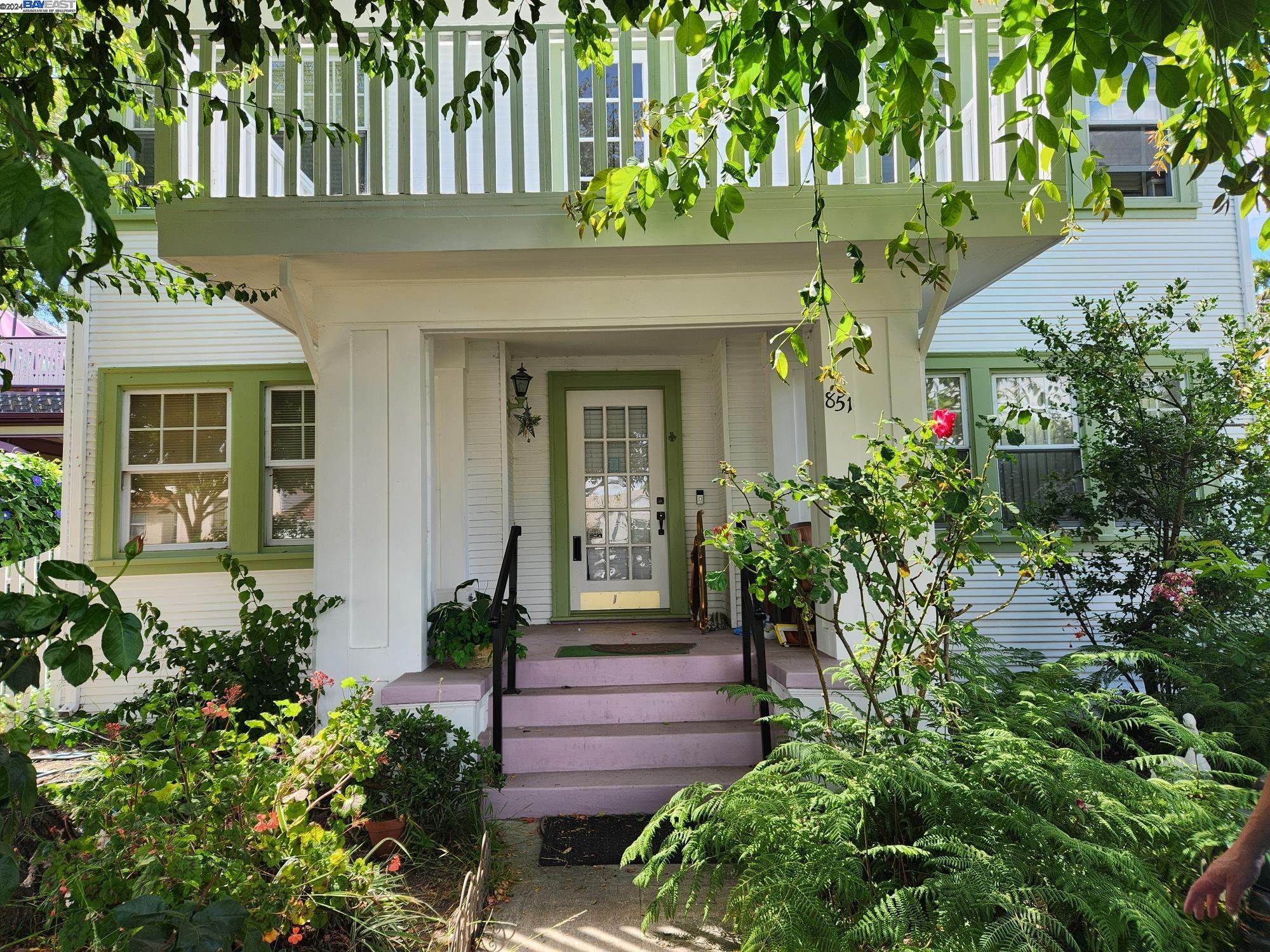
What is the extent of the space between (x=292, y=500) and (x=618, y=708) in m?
4.17

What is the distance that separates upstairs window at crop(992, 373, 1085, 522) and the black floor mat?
4.83m

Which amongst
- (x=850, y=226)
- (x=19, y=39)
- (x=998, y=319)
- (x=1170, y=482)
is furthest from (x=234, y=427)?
(x=1170, y=482)

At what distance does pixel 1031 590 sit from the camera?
24.4 ft

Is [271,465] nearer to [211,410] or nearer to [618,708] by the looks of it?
[211,410]

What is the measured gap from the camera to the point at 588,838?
4.33 meters

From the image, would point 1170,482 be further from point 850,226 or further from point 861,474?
point 861,474

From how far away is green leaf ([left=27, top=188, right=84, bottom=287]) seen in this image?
3.13 ft

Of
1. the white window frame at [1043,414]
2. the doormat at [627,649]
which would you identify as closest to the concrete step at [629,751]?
the doormat at [627,649]

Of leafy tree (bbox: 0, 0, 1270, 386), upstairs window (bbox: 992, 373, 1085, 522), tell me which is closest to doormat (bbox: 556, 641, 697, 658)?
upstairs window (bbox: 992, 373, 1085, 522)

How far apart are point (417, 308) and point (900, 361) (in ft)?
10.3

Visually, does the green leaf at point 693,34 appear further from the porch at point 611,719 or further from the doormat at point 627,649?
the doormat at point 627,649

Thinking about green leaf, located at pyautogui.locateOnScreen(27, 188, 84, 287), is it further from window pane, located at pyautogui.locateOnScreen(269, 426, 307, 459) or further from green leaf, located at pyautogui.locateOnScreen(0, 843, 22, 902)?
window pane, located at pyautogui.locateOnScreen(269, 426, 307, 459)

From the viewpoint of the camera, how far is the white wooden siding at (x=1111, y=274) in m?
7.63

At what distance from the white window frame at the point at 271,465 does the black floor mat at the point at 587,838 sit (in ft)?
13.9
